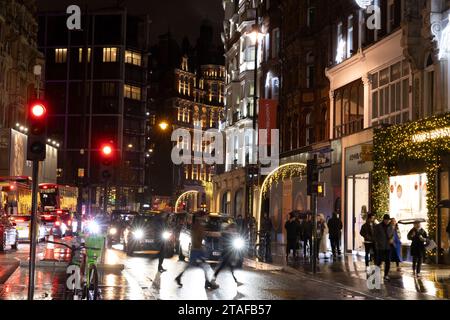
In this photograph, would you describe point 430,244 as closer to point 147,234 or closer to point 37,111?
point 147,234

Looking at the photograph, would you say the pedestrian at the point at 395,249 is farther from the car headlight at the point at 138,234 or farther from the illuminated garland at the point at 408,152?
the car headlight at the point at 138,234

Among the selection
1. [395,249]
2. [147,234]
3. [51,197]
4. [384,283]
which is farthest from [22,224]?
[384,283]

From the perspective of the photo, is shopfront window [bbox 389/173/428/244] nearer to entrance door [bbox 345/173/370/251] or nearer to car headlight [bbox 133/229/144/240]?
entrance door [bbox 345/173/370/251]

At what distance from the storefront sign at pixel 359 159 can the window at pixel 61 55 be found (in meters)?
89.5

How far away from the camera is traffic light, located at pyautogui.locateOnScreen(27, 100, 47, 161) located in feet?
45.5

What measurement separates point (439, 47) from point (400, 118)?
4929 mm

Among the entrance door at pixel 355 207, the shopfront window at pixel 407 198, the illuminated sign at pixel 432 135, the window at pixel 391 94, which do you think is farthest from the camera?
the entrance door at pixel 355 207

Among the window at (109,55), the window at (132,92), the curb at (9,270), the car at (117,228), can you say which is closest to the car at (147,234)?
the car at (117,228)

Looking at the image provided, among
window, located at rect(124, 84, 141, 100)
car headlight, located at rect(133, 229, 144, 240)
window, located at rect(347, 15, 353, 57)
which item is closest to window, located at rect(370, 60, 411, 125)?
window, located at rect(347, 15, 353, 57)

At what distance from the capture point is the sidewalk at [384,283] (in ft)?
65.3

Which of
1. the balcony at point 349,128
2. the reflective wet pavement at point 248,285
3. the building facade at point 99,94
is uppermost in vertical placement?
the building facade at point 99,94

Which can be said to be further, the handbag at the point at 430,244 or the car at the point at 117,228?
the car at the point at 117,228

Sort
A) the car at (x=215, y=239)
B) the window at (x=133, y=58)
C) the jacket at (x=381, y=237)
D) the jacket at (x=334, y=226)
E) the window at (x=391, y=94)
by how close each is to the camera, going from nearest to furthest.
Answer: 1. the jacket at (x=381, y=237)
2. the car at (x=215, y=239)
3. the window at (x=391, y=94)
4. the jacket at (x=334, y=226)
5. the window at (x=133, y=58)
